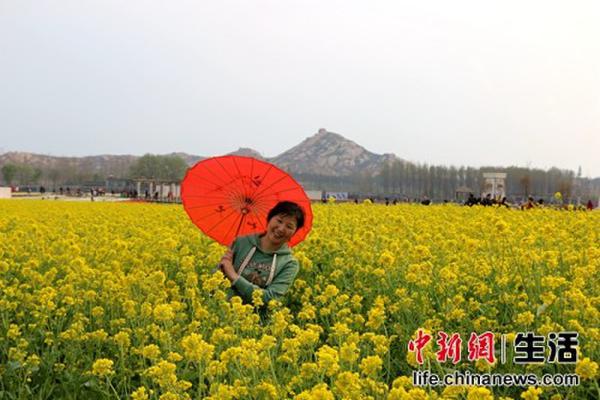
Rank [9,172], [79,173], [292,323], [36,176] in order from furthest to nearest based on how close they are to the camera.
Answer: [79,173] < [36,176] < [9,172] < [292,323]

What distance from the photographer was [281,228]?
5074 mm

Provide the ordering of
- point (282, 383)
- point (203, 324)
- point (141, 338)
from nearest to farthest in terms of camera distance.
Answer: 1. point (282, 383)
2. point (141, 338)
3. point (203, 324)

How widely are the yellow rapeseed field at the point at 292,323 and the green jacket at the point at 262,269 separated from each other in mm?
324

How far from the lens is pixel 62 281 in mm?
4859

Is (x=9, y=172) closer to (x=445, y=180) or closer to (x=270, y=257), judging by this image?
(x=445, y=180)

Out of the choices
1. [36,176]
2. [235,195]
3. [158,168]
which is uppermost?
[158,168]

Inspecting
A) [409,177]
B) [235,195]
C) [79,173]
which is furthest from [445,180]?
[235,195]

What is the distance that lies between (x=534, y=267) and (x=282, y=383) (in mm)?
2339

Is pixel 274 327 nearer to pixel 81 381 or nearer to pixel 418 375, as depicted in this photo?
pixel 418 375

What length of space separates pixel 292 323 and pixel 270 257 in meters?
0.71

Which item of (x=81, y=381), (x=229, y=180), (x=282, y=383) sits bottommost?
(x=81, y=381)

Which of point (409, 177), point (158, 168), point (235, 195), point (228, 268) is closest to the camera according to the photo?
point (228, 268)

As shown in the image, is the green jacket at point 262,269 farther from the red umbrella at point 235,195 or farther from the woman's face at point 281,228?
the red umbrella at point 235,195

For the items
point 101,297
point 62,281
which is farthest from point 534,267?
point 62,281
